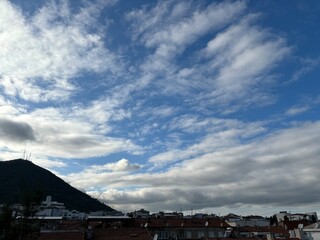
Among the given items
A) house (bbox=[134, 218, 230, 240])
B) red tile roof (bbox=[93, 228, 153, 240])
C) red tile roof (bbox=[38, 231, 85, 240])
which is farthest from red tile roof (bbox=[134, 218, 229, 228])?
red tile roof (bbox=[38, 231, 85, 240])

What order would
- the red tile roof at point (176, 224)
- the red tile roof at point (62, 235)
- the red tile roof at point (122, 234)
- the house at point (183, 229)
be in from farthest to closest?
the red tile roof at point (176, 224), the house at point (183, 229), the red tile roof at point (122, 234), the red tile roof at point (62, 235)

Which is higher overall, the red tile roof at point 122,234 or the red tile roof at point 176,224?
the red tile roof at point 176,224

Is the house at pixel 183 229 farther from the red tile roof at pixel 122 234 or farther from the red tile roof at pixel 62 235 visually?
the red tile roof at pixel 62 235

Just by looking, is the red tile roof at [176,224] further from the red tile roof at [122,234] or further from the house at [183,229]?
the red tile roof at [122,234]

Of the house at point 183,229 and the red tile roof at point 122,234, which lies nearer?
Result: the red tile roof at point 122,234

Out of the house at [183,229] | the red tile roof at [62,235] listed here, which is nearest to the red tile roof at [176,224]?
the house at [183,229]

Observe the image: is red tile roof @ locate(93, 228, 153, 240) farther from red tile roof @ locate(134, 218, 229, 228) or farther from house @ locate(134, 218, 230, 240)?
red tile roof @ locate(134, 218, 229, 228)

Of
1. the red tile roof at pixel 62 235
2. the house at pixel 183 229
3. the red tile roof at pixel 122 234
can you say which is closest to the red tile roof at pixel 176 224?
the house at pixel 183 229

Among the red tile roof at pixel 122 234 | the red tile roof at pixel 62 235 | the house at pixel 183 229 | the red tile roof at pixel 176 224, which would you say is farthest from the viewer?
the red tile roof at pixel 176 224

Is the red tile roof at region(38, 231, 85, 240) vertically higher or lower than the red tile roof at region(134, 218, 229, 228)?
lower

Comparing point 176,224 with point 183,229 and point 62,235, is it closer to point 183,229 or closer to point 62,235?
point 183,229

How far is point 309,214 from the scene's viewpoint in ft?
480

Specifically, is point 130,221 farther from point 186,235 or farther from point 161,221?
point 186,235

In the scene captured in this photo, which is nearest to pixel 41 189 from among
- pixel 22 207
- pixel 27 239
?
pixel 22 207
